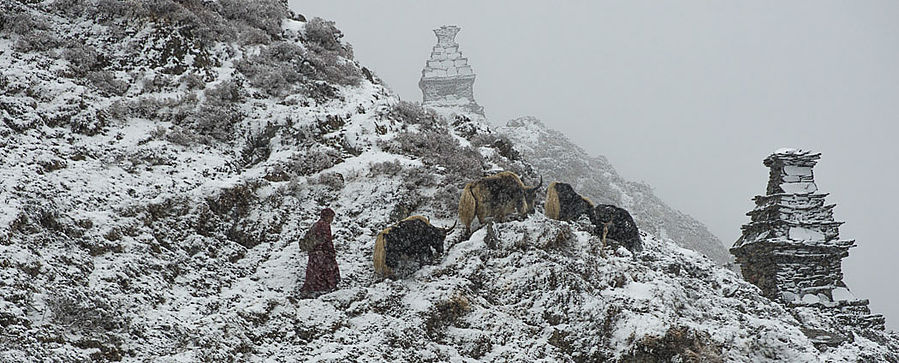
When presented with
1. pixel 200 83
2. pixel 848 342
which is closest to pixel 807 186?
pixel 848 342

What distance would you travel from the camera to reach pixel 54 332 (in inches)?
288

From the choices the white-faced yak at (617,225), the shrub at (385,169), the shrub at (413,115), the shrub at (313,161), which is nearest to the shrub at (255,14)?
the shrub at (413,115)

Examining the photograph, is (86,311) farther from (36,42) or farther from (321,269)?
(36,42)

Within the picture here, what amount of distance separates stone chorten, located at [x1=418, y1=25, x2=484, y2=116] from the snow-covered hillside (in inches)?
818

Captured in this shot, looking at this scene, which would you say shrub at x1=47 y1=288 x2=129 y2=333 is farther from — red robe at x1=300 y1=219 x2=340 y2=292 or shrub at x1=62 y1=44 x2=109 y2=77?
shrub at x1=62 y1=44 x2=109 y2=77

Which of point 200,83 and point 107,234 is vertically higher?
point 200,83

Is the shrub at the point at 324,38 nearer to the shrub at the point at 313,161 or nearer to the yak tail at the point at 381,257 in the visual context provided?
the shrub at the point at 313,161

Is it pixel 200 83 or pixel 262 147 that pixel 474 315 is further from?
pixel 200 83

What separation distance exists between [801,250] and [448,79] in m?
24.9

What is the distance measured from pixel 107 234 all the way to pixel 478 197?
6715mm

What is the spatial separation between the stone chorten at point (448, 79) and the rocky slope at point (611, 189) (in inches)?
245

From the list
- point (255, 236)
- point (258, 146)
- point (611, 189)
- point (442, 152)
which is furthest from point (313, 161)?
point (611, 189)

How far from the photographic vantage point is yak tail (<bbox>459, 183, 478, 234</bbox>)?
36.4ft

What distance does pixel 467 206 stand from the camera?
11.1 m
